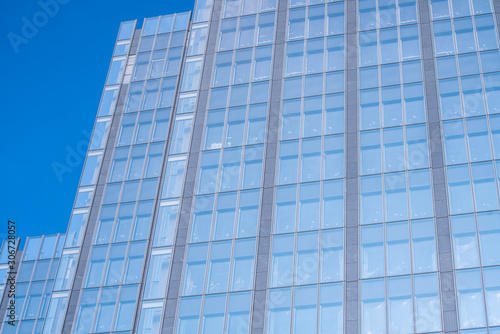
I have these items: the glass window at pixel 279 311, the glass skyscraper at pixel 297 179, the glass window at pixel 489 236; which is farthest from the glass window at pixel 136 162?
the glass window at pixel 489 236

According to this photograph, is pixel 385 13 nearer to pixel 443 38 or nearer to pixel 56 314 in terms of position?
pixel 443 38

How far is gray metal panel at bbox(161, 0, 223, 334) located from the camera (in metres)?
54.9

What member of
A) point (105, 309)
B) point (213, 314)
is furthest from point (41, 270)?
point (213, 314)

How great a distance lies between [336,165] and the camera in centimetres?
5888

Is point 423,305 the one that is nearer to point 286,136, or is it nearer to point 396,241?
point 396,241

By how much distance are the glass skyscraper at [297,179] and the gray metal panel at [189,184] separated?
16 centimetres

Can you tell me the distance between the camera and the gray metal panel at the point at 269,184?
53.1 meters

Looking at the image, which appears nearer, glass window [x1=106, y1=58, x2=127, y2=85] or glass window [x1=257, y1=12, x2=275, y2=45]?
glass window [x1=257, y1=12, x2=275, y2=45]

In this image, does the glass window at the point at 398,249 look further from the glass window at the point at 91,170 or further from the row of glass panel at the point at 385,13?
the glass window at the point at 91,170

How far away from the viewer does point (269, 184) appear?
59219mm

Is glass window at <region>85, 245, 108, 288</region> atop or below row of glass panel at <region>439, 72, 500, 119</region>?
atop

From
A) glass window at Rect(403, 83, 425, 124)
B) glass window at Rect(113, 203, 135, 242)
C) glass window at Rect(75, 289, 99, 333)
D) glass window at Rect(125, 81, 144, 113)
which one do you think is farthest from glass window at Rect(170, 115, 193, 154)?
glass window at Rect(403, 83, 425, 124)

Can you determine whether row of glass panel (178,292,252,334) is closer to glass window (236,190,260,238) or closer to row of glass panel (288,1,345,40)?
glass window (236,190,260,238)

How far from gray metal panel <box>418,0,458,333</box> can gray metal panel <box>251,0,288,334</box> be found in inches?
448
